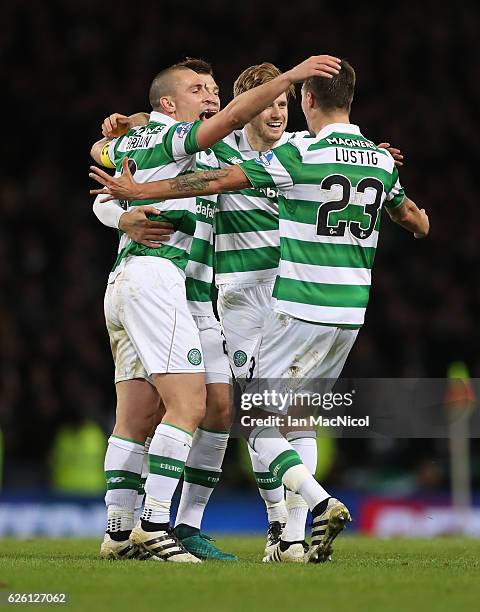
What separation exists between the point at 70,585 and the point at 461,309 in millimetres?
12708

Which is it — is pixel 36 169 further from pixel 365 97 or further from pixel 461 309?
pixel 461 309

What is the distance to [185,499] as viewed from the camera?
6.43 meters

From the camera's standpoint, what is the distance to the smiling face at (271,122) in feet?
22.1

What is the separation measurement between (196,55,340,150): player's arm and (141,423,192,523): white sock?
148cm

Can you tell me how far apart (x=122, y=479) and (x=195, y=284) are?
1151 mm

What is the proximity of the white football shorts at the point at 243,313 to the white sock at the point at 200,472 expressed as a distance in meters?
0.41

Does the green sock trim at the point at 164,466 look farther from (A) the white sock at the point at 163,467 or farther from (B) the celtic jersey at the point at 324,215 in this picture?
(B) the celtic jersey at the point at 324,215

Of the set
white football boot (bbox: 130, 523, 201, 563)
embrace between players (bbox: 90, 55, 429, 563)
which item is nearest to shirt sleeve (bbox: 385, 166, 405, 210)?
embrace between players (bbox: 90, 55, 429, 563)

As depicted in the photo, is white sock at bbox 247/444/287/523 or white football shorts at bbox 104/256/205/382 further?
white sock at bbox 247/444/287/523

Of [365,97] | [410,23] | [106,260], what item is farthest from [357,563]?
[410,23]

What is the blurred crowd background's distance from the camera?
14.5 m

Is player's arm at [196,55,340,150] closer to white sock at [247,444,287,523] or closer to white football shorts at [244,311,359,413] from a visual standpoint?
white football shorts at [244,311,359,413]

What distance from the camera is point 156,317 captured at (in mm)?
5809

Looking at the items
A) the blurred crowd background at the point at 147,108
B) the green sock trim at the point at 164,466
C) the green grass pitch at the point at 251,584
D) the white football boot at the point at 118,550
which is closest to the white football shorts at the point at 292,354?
the green sock trim at the point at 164,466
